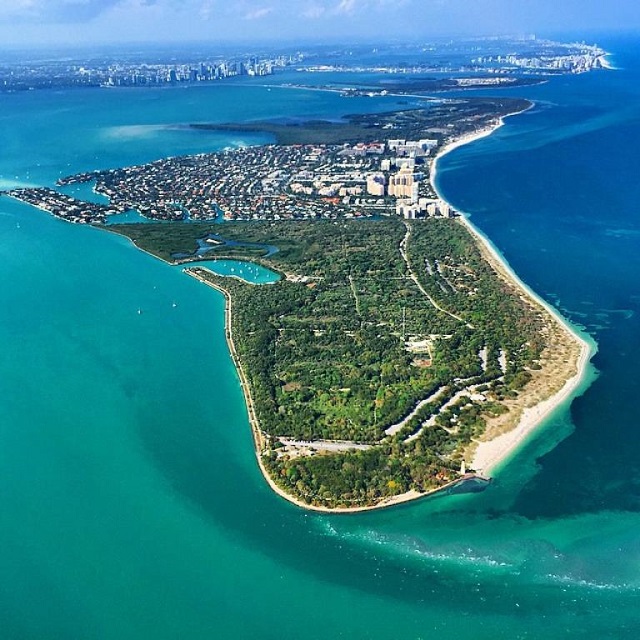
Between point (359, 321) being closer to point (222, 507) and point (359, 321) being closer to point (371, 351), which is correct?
point (371, 351)

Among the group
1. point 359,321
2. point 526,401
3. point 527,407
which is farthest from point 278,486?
point 359,321

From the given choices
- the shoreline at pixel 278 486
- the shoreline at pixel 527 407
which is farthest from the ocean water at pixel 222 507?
the shoreline at pixel 527 407

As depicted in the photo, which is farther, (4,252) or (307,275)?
(4,252)

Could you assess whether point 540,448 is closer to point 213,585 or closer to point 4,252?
point 213,585

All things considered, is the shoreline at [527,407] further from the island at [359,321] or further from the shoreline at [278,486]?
the shoreline at [278,486]

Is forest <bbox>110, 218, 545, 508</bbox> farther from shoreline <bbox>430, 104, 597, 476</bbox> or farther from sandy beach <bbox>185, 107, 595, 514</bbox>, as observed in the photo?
shoreline <bbox>430, 104, 597, 476</bbox>

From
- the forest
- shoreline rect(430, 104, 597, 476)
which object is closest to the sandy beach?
shoreline rect(430, 104, 597, 476)

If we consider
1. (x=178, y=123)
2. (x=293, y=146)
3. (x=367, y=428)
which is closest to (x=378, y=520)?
(x=367, y=428)
